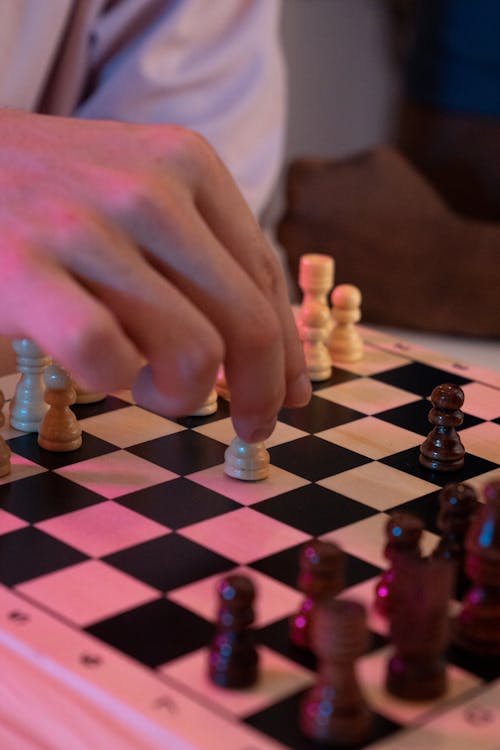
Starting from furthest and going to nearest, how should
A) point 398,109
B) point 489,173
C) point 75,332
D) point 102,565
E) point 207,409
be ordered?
point 398,109, point 489,173, point 207,409, point 102,565, point 75,332

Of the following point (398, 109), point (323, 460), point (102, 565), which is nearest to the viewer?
point (102, 565)

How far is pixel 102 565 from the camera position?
893 millimetres

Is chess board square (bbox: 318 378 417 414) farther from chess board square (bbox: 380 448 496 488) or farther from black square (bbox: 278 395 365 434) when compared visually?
chess board square (bbox: 380 448 496 488)

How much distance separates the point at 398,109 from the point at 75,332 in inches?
95.5

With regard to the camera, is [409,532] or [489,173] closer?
[409,532]

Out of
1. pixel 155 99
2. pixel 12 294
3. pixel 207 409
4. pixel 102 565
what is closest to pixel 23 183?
pixel 12 294

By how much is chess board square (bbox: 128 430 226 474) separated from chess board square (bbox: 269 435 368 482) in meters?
0.06

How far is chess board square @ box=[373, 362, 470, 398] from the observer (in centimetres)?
136

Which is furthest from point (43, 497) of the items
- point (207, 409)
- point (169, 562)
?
point (207, 409)

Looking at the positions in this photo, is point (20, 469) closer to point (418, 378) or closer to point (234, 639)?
point (234, 639)

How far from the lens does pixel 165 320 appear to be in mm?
838

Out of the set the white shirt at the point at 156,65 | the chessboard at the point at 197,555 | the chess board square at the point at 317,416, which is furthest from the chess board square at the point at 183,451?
the white shirt at the point at 156,65

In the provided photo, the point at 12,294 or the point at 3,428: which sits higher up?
the point at 12,294

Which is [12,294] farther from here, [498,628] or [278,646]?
[498,628]
